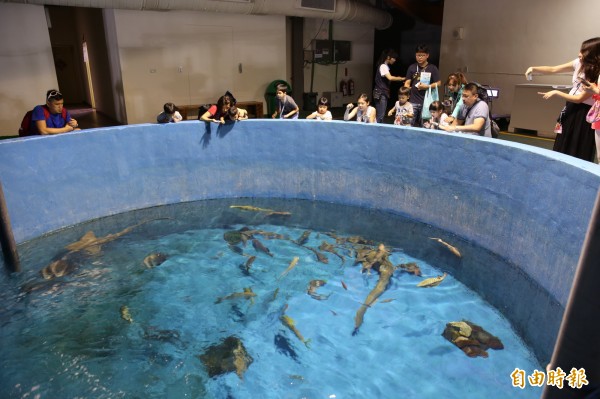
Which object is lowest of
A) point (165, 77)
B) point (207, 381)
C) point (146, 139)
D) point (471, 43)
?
point (207, 381)

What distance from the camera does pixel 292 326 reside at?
420 centimetres

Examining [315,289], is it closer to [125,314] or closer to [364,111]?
[125,314]

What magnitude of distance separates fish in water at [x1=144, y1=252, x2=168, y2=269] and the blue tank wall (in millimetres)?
1684

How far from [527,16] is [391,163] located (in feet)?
25.0

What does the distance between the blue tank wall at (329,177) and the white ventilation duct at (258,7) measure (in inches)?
174

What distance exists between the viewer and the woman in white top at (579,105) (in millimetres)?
4699

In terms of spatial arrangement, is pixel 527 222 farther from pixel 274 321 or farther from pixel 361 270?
pixel 274 321

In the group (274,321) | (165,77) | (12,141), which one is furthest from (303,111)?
(274,321)

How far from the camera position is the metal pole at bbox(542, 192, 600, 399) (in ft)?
3.92

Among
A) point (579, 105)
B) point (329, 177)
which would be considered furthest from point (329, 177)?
point (579, 105)

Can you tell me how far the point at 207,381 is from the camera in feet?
11.5

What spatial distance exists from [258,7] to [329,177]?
21.7 feet

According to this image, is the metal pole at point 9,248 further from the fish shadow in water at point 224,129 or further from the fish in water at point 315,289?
the fish in water at point 315,289

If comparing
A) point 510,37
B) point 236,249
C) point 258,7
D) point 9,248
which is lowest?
point 236,249
